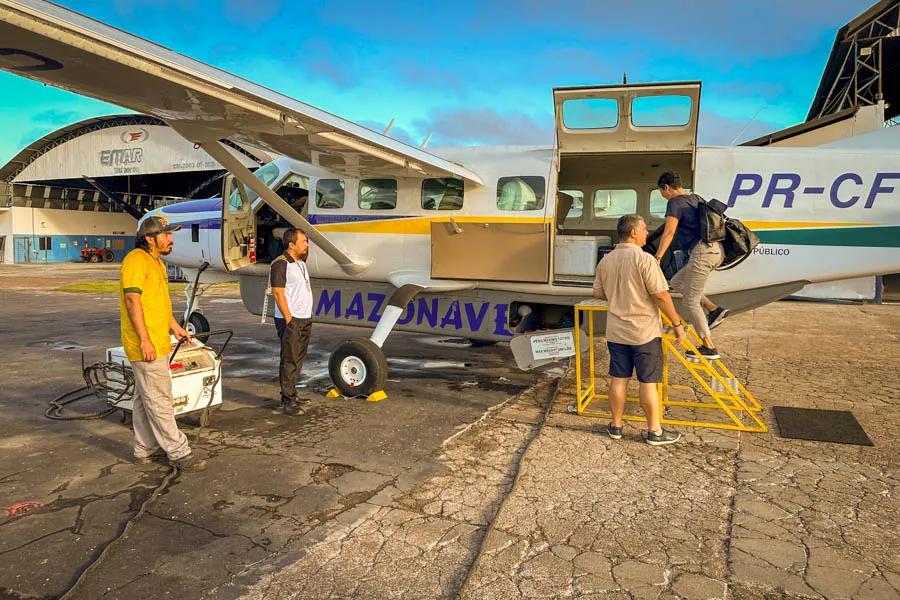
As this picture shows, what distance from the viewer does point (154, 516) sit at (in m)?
3.83

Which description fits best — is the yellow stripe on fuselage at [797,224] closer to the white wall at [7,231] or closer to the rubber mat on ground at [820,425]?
the rubber mat on ground at [820,425]

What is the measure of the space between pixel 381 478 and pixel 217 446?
168 centimetres

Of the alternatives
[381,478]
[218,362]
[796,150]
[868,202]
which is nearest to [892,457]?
A: [868,202]

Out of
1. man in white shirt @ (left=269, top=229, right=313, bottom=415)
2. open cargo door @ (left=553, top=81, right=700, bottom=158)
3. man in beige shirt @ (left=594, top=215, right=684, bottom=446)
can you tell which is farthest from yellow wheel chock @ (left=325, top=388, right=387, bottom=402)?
open cargo door @ (left=553, top=81, right=700, bottom=158)

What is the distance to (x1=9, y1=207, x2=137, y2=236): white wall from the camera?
44.0 meters

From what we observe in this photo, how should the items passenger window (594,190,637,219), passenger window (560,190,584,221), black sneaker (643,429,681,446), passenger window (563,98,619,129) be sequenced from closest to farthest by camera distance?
black sneaker (643,429,681,446) < passenger window (563,98,619,129) < passenger window (594,190,637,219) < passenger window (560,190,584,221)

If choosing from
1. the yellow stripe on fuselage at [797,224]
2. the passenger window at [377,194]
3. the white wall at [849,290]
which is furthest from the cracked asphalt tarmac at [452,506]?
the white wall at [849,290]

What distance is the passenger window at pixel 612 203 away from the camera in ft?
27.3

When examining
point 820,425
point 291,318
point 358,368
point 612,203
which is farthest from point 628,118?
point 291,318

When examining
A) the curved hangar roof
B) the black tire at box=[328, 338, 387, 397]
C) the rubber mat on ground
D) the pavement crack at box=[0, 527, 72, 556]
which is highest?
the curved hangar roof

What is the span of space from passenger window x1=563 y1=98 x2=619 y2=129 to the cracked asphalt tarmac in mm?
3136

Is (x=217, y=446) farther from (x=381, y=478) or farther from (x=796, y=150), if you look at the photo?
(x=796, y=150)

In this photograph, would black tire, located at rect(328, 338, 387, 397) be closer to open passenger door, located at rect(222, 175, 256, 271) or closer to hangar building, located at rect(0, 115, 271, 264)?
open passenger door, located at rect(222, 175, 256, 271)

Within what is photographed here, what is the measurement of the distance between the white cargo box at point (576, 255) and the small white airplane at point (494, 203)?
17 mm
